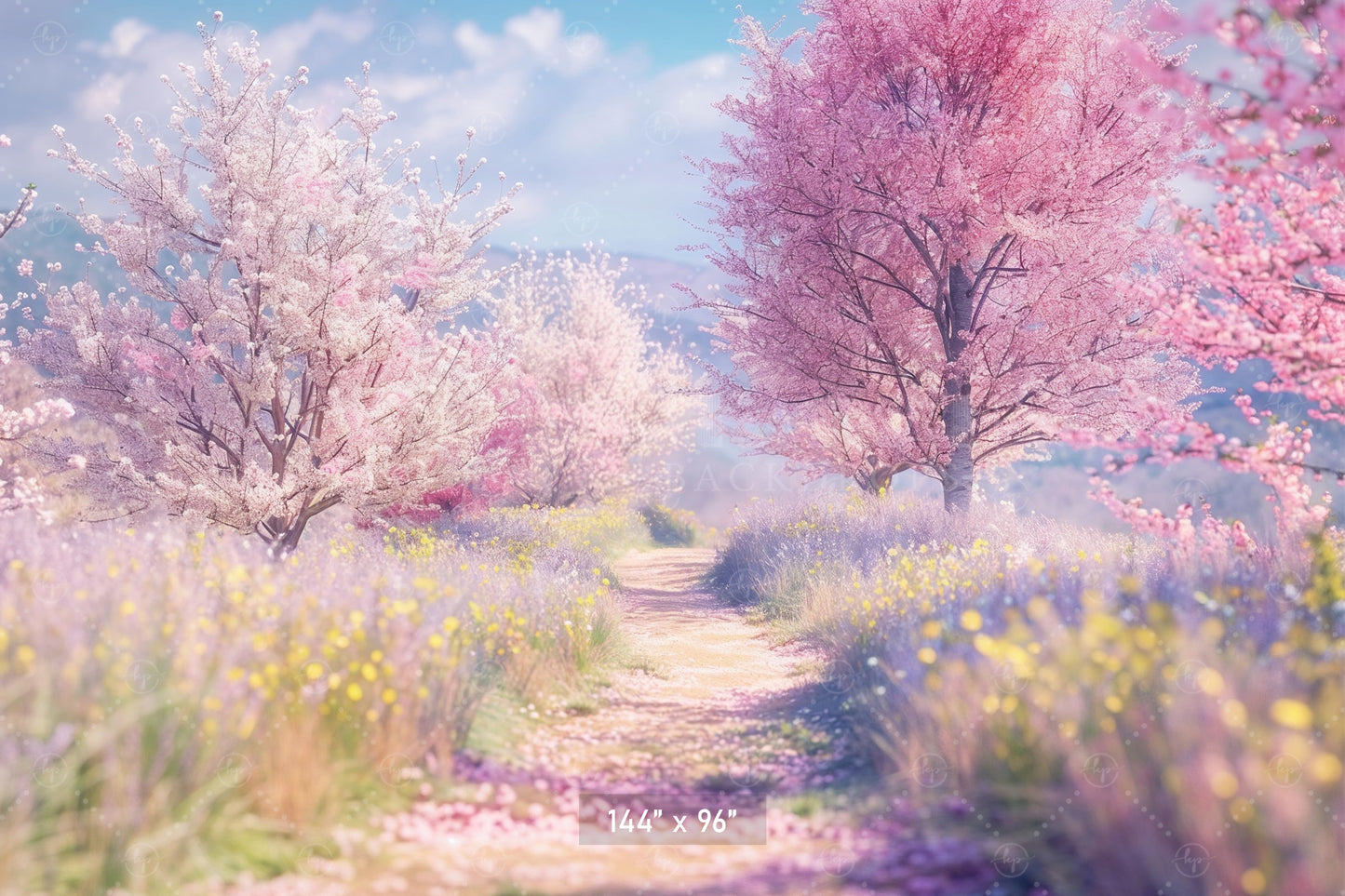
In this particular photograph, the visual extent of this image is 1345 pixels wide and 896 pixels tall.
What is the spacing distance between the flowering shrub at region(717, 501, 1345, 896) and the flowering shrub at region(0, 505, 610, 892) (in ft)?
8.83

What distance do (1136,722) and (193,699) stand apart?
163 inches

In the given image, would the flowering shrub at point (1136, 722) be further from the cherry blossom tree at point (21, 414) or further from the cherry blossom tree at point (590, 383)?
the cherry blossom tree at point (590, 383)

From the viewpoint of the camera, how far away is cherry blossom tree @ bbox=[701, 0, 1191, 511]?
396 inches

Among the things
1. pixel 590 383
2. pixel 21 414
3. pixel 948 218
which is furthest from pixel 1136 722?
pixel 590 383

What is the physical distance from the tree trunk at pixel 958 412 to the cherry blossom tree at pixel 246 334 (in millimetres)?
6559

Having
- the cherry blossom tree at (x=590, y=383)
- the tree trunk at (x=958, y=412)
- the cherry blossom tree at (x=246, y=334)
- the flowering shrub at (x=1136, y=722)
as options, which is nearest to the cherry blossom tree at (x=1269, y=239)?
the flowering shrub at (x=1136, y=722)

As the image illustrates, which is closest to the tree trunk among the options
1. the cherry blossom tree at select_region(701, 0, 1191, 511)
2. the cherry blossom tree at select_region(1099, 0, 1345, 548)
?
the cherry blossom tree at select_region(701, 0, 1191, 511)

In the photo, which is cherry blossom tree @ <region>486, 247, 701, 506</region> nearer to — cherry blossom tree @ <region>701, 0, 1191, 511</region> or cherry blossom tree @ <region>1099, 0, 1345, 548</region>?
cherry blossom tree @ <region>701, 0, 1191, 511</region>

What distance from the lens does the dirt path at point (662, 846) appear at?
11.3 feet

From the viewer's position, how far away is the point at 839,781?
4879 mm

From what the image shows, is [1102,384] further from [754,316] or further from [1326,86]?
[1326,86]

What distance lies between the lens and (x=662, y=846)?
4023mm

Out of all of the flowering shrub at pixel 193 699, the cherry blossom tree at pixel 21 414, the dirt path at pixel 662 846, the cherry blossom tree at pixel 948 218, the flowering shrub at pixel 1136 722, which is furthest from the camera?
the cherry blossom tree at pixel 948 218

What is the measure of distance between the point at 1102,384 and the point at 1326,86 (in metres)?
7.47
